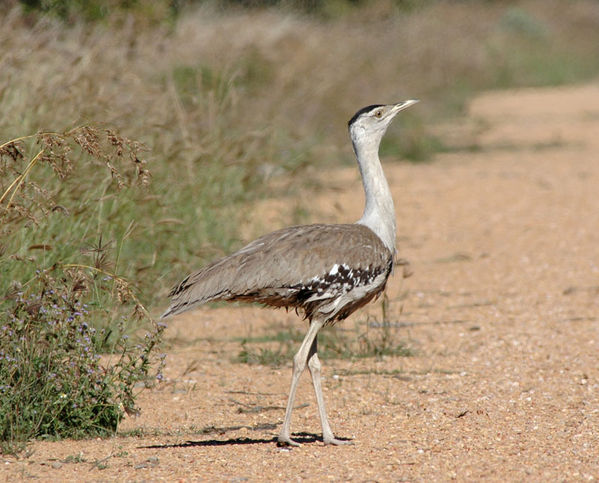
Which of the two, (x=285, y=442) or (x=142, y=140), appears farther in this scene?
(x=142, y=140)

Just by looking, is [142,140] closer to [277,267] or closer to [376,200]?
[376,200]

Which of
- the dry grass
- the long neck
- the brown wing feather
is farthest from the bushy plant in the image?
the dry grass

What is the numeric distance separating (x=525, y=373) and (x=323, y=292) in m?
1.75

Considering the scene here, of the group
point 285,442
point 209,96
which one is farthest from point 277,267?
point 209,96

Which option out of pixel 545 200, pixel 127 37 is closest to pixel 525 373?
pixel 127 37

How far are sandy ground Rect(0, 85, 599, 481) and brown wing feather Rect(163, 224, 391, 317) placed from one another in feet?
2.21

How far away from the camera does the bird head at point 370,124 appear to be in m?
5.11

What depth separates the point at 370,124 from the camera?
16.9ft

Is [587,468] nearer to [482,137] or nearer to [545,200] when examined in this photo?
[545,200]

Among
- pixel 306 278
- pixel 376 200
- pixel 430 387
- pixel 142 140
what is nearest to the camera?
pixel 306 278

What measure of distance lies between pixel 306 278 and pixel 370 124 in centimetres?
106

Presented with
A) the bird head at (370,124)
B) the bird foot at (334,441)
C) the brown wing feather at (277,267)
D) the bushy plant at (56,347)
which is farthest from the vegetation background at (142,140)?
the bird head at (370,124)

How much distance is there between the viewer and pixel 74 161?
235 inches

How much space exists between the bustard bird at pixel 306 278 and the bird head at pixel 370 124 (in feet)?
1.75
